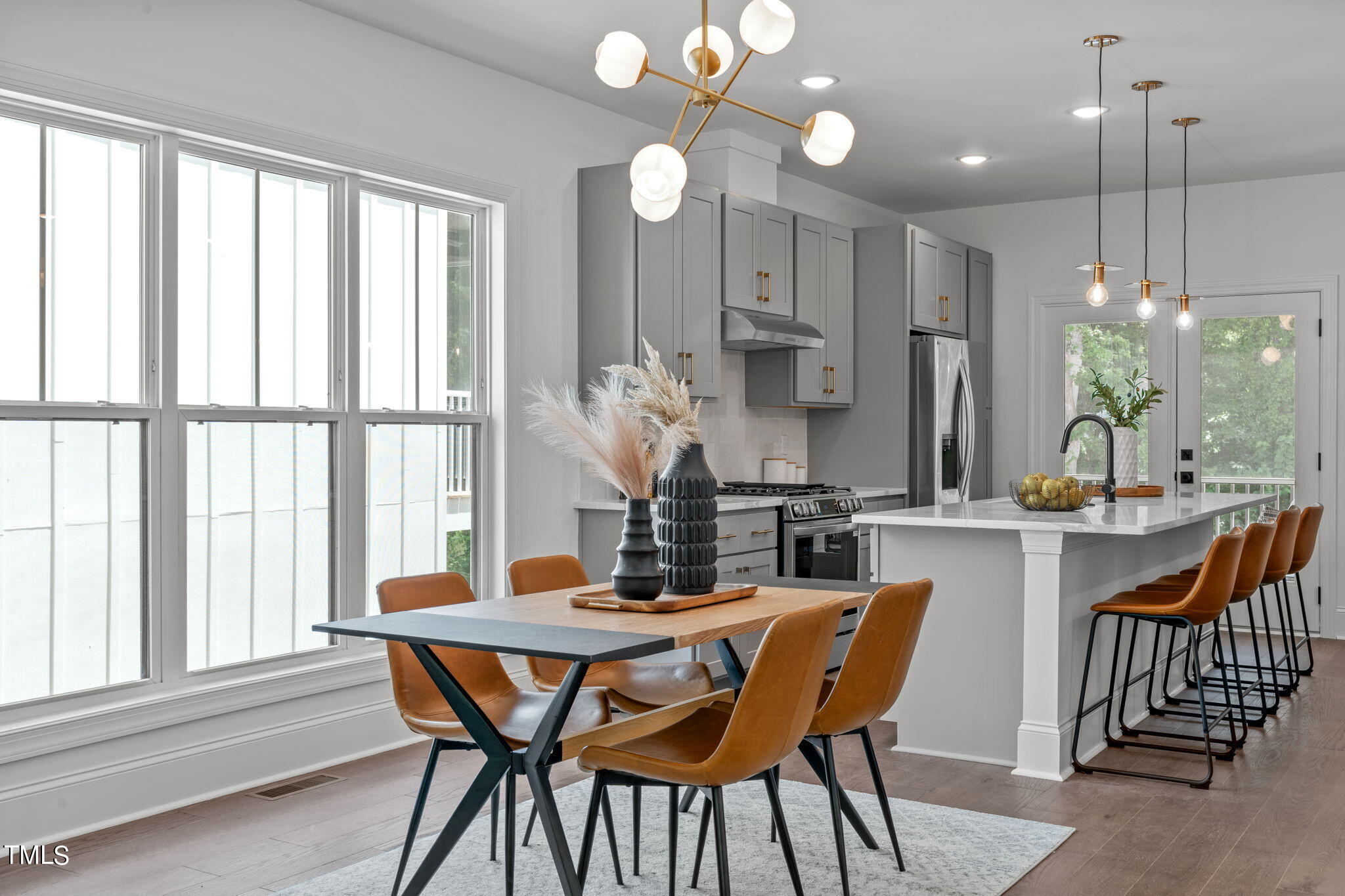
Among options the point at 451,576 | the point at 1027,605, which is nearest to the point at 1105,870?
the point at 1027,605

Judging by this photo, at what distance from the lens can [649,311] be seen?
5027mm

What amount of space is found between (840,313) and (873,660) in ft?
13.2

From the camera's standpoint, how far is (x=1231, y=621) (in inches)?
188

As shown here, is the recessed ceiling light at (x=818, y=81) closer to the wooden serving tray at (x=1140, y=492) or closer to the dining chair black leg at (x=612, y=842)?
the wooden serving tray at (x=1140, y=492)

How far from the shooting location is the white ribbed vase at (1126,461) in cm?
546

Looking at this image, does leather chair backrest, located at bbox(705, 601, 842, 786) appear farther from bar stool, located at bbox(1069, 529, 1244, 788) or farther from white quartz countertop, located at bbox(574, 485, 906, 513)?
white quartz countertop, located at bbox(574, 485, 906, 513)

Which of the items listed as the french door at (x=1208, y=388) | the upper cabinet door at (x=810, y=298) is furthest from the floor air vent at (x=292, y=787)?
the french door at (x=1208, y=388)

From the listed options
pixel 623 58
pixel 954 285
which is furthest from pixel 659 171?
pixel 954 285

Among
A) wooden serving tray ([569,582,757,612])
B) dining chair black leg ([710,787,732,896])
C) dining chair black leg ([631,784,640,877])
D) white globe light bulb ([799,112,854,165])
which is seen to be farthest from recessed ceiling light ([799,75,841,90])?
dining chair black leg ([710,787,732,896])

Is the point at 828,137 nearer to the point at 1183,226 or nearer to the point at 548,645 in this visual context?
the point at 548,645

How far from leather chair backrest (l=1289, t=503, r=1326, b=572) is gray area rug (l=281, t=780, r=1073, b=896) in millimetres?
2644

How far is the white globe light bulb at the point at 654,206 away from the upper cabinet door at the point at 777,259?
3156 millimetres

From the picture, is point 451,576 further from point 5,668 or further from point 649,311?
point 649,311

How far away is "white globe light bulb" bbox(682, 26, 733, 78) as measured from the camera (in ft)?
8.52
